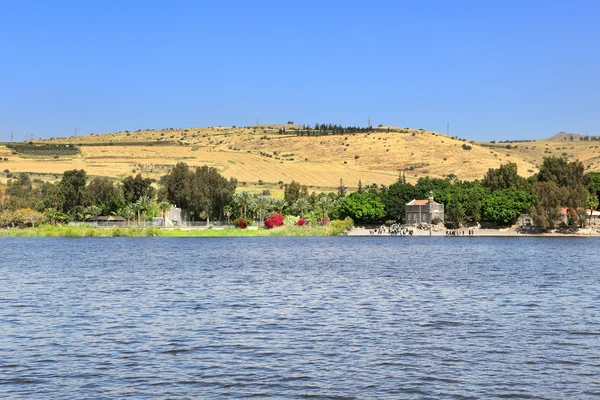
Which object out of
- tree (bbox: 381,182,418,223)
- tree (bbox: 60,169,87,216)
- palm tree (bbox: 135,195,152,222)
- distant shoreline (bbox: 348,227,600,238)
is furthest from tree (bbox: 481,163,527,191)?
tree (bbox: 60,169,87,216)

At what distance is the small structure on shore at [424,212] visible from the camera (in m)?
158

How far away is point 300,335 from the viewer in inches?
1200

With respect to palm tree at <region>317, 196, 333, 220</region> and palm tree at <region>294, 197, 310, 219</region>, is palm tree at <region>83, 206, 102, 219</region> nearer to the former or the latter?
palm tree at <region>294, 197, 310, 219</region>

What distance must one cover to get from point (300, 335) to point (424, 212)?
429 ft

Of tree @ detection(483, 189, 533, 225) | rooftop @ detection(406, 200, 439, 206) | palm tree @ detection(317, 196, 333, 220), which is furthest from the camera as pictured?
palm tree @ detection(317, 196, 333, 220)

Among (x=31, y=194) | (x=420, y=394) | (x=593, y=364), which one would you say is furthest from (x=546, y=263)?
(x=31, y=194)

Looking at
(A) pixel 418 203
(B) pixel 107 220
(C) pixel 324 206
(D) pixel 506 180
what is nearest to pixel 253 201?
(C) pixel 324 206

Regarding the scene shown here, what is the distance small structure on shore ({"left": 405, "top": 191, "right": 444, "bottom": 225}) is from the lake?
99.4m

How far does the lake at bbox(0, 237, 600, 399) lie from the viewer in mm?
22750

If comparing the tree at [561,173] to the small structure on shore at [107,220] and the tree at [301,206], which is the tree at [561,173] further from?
the small structure on shore at [107,220]

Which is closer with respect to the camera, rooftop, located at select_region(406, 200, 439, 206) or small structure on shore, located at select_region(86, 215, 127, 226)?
small structure on shore, located at select_region(86, 215, 127, 226)

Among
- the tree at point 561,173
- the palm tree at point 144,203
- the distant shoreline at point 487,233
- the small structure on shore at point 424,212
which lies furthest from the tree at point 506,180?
the palm tree at point 144,203

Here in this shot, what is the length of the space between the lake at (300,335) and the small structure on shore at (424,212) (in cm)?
9938

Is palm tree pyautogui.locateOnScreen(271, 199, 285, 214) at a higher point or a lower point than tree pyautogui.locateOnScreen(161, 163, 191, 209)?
lower
